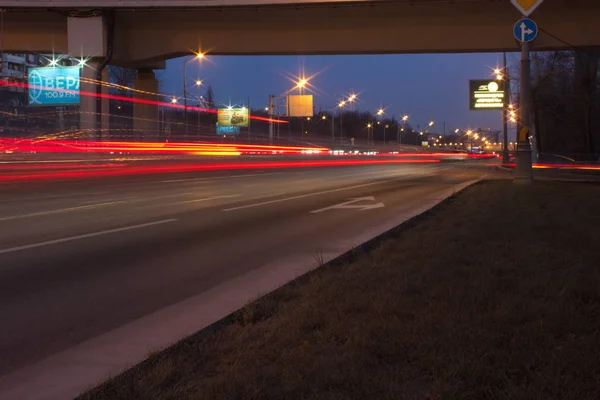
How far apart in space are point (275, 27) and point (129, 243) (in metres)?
19.0

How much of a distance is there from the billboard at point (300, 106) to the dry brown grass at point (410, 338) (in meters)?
53.9

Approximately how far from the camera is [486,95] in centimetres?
4428

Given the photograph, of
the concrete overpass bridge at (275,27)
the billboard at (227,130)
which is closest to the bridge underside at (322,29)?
the concrete overpass bridge at (275,27)

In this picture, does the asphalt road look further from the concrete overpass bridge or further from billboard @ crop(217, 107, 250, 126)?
billboard @ crop(217, 107, 250, 126)

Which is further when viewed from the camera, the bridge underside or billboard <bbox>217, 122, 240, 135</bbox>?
billboard <bbox>217, 122, 240, 135</bbox>

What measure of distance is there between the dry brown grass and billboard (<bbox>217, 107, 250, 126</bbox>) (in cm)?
6264

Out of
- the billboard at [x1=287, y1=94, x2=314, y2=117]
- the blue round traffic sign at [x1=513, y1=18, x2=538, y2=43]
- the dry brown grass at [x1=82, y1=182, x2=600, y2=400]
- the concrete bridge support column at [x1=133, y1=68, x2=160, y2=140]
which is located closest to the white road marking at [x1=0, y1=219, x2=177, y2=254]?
the dry brown grass at [x1=82, y1=182, x2=600, y2=400]

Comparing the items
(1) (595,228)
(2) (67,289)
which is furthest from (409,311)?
(1) (595,228)

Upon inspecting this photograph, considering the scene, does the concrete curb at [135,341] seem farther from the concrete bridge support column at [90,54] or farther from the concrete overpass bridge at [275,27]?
the concrete bridge support column at [90,54]

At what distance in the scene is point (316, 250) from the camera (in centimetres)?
805

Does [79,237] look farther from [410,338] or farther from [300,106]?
[300,106]

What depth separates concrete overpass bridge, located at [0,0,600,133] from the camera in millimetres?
22953

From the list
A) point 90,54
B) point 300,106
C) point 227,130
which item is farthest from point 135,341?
point 227,130

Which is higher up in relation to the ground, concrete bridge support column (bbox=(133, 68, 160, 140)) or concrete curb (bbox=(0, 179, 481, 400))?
concrete bridge support column (bbox=(133, 68, 160, 140))
